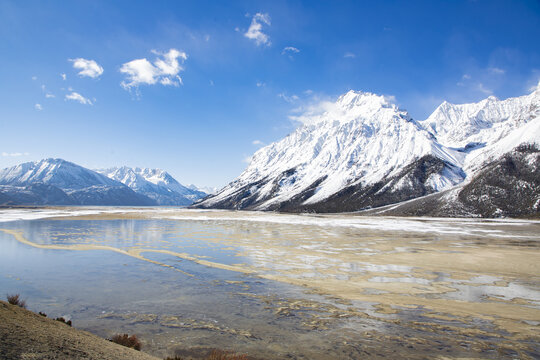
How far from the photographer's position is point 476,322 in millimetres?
13547

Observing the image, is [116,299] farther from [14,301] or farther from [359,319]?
[359,319]

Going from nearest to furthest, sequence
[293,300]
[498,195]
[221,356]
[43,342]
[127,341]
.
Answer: [43,342]
[221,356]
[127,341]
[293,300]
[498,195]

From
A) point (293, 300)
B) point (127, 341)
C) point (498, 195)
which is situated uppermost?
point (498, 195)

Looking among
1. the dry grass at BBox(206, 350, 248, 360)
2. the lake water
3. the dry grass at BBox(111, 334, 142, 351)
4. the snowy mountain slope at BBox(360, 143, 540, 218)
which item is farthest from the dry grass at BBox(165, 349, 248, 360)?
the snowy mountain slope at BBox(360, 143, 540, 218)

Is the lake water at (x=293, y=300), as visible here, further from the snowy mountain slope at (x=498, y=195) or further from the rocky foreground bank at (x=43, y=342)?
the snowy mountain slope at (x=498, y=195)

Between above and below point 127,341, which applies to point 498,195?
above

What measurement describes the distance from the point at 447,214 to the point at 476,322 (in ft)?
448

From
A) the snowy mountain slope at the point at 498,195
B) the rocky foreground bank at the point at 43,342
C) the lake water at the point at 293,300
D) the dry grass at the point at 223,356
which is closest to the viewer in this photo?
the rocky foreground bank at the point at 43,342

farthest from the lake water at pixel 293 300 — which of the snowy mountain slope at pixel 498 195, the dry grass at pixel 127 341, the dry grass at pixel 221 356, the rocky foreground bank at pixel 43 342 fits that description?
the snowy mountain slope at pixel 498 195

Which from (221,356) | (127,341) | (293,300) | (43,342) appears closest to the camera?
(43,342)

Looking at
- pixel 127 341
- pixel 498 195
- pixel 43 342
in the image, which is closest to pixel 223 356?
pixel 127 341

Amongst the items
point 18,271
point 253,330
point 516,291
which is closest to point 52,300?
point 18,271

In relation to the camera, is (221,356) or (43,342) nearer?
(43,342)

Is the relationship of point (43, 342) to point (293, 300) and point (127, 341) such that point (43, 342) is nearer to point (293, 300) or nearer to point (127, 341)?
point (127, 341)
